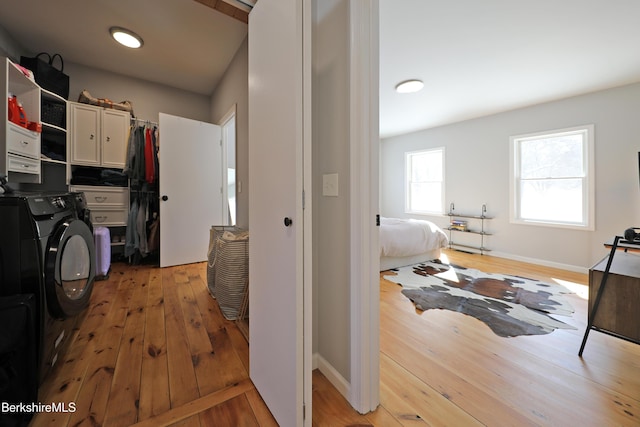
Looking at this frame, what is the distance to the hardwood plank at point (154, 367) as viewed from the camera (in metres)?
1.13

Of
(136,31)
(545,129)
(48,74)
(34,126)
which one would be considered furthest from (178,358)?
(545,129)

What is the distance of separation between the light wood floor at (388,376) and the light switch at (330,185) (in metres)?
0.97

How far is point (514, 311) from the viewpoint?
2.12 metres

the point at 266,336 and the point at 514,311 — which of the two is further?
the point at 514,311

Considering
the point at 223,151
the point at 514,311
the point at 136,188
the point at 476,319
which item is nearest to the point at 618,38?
the point at 514,311

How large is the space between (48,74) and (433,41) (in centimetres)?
383

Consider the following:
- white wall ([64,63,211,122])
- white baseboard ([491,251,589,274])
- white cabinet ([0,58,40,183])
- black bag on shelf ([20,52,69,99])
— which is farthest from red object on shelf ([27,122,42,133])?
white baseboard ([491,251,589,274])

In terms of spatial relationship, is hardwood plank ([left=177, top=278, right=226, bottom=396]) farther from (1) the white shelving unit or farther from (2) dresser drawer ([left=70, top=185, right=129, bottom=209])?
(1) the white shelving unit

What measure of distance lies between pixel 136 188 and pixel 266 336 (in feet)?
10.2

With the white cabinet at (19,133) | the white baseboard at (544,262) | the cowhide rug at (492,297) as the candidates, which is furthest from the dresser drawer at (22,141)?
the white baseboard at (544,262)

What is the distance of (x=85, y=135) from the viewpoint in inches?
114

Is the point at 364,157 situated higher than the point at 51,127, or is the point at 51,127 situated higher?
the point at 51,127

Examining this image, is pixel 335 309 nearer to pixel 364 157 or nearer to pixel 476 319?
pixel 364 157

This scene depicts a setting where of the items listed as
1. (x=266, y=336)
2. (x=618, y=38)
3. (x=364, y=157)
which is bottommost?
(x=266, y=336)
